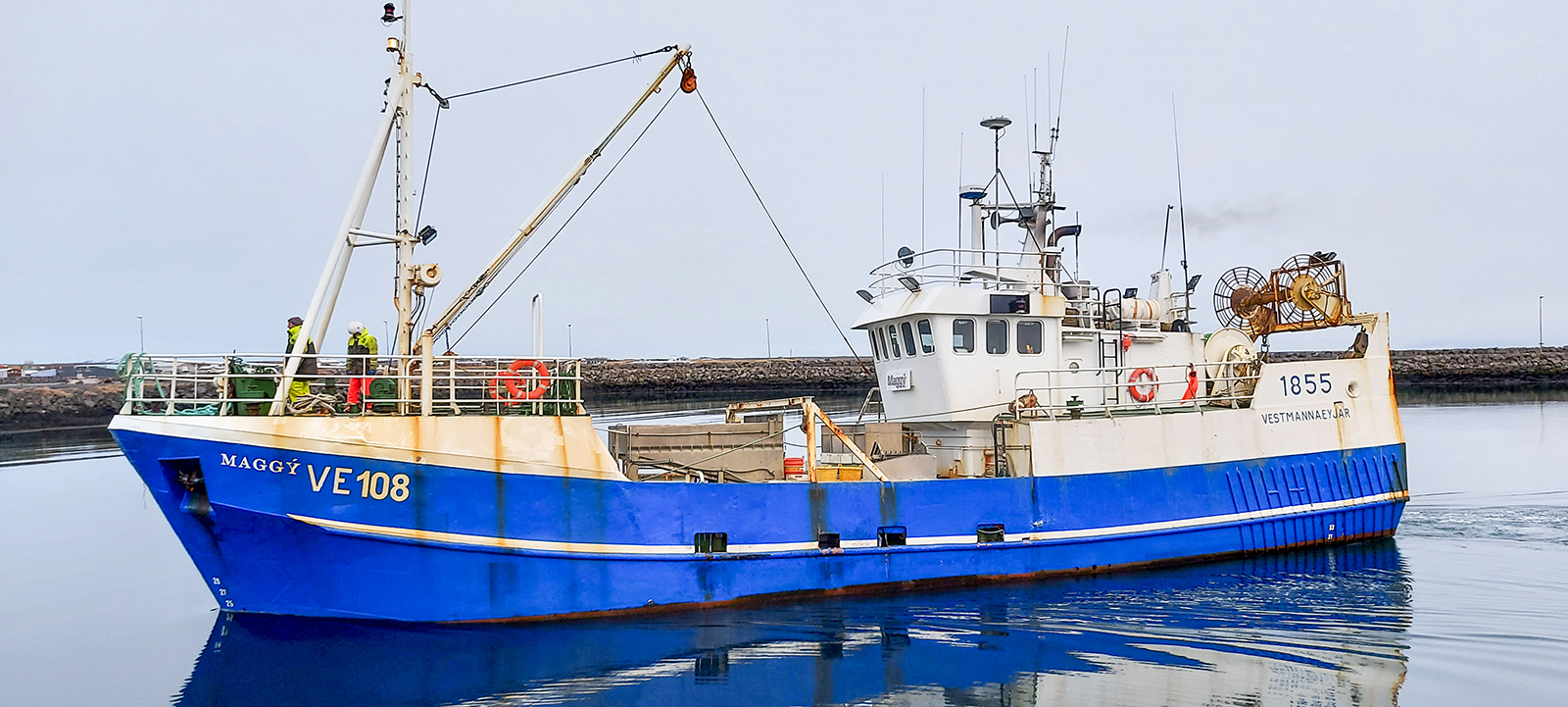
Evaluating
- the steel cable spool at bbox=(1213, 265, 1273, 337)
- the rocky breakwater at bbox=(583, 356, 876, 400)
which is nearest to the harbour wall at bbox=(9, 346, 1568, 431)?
the rocky breakwater at bbox=(583, 356, 876, 400)

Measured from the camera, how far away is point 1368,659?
8.84 metres

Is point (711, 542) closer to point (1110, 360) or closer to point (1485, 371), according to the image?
point (1110, 360)

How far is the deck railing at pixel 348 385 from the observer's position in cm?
901

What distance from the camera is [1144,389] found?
43.8ft

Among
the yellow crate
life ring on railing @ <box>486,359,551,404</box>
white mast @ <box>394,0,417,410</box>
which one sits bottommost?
the yellow crate

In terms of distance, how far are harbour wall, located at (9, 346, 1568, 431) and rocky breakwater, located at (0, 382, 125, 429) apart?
285 centimetres

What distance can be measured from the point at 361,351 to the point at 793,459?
5.72m

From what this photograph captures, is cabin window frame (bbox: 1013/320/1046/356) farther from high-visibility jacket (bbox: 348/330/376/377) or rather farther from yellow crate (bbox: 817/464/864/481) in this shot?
high-visibility jacket (bbox: 348/330/376/377)

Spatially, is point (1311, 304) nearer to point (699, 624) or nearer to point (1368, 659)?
point (1368, 659)

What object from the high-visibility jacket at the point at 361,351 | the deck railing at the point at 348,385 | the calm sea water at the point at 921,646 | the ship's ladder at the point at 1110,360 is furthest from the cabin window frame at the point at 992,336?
the high-visibility jacket at the point at 361,351

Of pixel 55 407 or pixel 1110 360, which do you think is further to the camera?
pixel 55 407

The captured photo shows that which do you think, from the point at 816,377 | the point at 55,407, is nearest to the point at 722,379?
the point at 816,377

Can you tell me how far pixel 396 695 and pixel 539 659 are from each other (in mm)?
1289

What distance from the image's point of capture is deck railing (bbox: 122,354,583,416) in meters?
9.01
